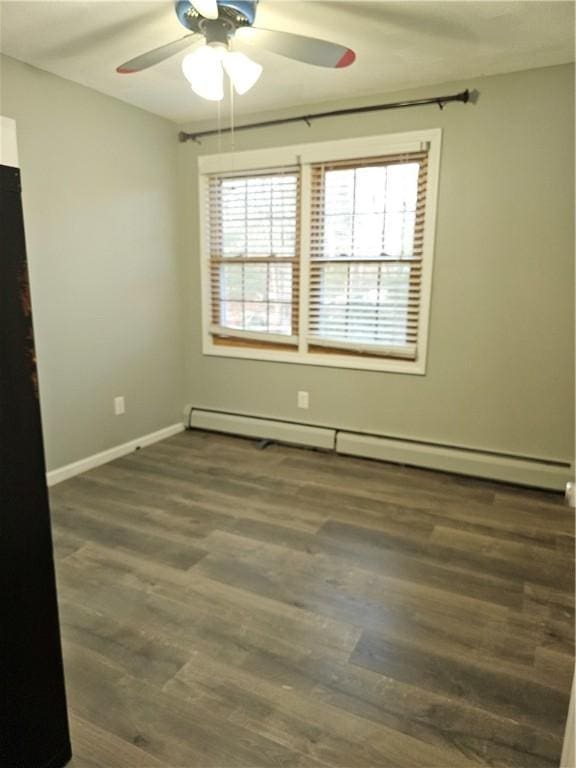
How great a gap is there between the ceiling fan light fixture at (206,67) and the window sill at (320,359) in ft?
6.52

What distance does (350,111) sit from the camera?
325 centimetres

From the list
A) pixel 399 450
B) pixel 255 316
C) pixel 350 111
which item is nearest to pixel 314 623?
pixel 399 450

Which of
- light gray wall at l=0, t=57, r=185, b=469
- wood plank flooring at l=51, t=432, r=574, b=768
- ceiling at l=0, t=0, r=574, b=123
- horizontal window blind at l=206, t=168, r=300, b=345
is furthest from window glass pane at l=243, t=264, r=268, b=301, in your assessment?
wood plank flooring at l=51, t=432, r=574, b=768

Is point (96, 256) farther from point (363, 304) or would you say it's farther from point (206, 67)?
point (363, 304)

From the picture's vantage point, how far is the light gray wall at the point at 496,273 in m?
2.85

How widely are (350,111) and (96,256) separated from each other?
1.98 metres

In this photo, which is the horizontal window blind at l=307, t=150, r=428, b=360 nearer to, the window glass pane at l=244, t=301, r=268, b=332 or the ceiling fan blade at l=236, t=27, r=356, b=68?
the window glass pane at l=244, t=301, r=268, b=332

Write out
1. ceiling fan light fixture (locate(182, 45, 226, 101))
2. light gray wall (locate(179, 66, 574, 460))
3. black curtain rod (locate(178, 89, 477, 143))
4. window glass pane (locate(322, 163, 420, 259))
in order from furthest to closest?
window glass pane (locate(322, 163, 420, 259)), black curtain rod (locate(178, 89, 477, 143)), light gray wall (locate(179, 66, 574, 460)), ceiling fan light fixture (locate(182, 45, 226, 101))

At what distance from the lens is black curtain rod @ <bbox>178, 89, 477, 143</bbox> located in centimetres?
295

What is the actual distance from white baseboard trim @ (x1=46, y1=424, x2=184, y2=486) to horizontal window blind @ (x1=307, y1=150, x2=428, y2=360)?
1492mm

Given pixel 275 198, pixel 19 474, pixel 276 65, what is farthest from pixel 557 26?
pixel 19 474

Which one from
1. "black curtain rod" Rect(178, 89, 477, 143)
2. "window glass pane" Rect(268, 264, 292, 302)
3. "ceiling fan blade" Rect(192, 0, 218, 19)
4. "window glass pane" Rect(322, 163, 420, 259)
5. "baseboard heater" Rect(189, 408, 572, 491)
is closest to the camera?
"ceiling fan blade" Rect(192, 0, 218, 19)

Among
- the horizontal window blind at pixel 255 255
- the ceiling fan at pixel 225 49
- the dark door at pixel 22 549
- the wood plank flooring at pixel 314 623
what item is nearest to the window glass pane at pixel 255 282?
the horizontal window blind at pixel 255 255

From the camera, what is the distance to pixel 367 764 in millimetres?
1311
